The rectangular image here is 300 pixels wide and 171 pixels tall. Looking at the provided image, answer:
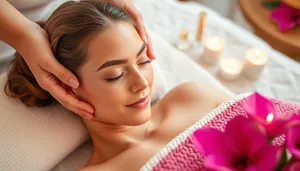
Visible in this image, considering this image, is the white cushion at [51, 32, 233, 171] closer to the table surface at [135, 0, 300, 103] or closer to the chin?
the table surface at [135, 0, 300, 103]

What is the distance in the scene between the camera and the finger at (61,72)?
30.2 inches

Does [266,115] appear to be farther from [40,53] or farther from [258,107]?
[40,53]

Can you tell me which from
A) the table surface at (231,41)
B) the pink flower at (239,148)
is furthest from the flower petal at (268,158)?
the table surface at (231,41)

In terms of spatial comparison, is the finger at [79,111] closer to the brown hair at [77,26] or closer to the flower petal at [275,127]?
the brown hair at [77,26]

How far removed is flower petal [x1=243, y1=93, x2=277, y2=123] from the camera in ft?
1.62

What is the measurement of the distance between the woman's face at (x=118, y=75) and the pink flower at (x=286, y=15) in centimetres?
93

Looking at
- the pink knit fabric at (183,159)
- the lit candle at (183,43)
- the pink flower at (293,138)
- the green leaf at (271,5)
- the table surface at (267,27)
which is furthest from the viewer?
the green leaf at (271,5)

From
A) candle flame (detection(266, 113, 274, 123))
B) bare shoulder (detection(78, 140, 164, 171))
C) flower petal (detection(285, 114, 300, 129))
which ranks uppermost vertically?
flower petal (detection(285, 114, 300, 129))

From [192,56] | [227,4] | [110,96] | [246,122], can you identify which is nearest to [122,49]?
[110,96]

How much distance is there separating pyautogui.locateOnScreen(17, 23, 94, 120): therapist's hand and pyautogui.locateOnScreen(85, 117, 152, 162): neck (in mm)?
94

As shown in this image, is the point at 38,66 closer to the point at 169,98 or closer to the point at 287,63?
the point at 169,98

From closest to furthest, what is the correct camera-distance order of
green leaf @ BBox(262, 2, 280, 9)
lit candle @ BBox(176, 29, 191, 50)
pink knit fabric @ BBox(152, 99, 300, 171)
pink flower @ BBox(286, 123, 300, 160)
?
pink flower @ BBox(286, 123, 300, 160) → pink knit fabric @ BBox(152, 99, 300, 171) → lit candle @ BBox(176, 29, 191, 50) → green leaf @ BBox(262, 2, 280, 9)

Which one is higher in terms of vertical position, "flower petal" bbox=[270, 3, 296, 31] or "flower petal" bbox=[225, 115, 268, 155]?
"flower petal" bbox=[225, 115, 268, 155]

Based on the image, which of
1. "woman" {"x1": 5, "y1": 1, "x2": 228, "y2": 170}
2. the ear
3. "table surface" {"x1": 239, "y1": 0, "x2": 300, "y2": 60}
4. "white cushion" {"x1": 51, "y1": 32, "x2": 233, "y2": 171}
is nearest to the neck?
"woman" {"x1": 5, "y1": 1, "x2": 228, "y2": 170}
